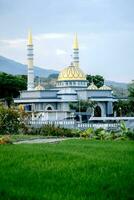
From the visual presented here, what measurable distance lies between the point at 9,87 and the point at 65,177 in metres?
58.4

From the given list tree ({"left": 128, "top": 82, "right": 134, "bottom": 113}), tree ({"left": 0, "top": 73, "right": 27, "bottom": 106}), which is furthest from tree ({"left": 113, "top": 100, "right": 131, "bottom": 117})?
tree ({"left": 0, "top": 73, "right": 27, "bottom": 106})

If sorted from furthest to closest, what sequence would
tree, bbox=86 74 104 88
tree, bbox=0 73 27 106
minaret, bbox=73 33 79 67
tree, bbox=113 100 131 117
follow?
1. tree, bbox=86 74 104 88
2. minaret, bbox=73 33 79 67
3. tree, bbox=0 73 27 106
4. tree, bbox=113 100 131 117

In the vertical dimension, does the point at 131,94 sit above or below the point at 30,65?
below

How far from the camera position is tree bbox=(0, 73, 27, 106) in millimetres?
63891

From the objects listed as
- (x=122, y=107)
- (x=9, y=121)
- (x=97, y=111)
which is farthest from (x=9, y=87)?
(x=9, y=121)

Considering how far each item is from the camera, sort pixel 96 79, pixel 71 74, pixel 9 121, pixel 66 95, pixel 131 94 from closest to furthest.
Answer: pixel 9 121 → pixel 131 94 → pixel 66 95 → pixel 71 74 → pixel 96 79

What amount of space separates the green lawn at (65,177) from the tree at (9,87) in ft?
179

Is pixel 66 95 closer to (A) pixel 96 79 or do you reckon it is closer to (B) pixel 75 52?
(B) pixel 75 52

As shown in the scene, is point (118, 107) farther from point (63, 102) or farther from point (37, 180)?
point (37, 180)

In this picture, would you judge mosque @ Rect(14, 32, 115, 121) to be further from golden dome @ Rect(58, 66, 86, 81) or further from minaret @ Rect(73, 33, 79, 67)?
minaret @ Rect(73, 33, 79, 67)

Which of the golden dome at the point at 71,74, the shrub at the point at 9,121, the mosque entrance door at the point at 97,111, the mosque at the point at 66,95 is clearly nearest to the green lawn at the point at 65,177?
the shrub at the point at 9,121

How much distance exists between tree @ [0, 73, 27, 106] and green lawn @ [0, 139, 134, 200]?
54569 mm

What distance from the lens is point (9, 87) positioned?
64938mm

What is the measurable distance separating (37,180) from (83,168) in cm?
115
